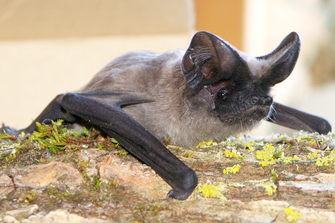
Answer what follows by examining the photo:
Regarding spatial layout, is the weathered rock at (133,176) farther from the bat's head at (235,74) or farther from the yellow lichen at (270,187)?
the bat's head at (235,74)

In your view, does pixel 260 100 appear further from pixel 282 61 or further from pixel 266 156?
pixel 266 156

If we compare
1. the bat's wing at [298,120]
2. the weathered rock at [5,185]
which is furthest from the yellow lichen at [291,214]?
the weathered rock at [5,185]

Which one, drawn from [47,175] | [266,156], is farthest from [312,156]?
[47,175]

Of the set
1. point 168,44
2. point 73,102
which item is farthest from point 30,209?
point 168,44

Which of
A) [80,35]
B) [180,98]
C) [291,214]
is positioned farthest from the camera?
[80,35]

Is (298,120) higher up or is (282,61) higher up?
(282,61)

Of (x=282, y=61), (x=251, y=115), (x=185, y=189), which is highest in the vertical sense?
(x=282, y=61)

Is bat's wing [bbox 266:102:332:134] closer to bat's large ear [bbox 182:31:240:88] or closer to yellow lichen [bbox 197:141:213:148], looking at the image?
yellow lichen [bbox 197:141:213:148]
